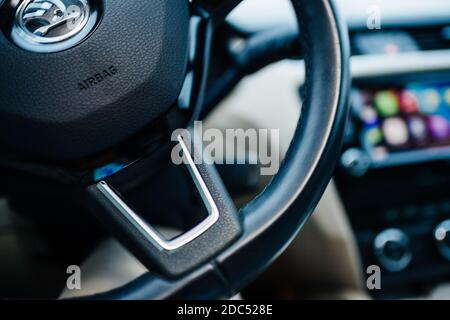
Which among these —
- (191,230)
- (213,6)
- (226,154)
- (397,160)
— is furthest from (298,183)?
(397,160)

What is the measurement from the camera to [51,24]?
0.65 meters

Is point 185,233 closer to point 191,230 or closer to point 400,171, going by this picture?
point 191,230

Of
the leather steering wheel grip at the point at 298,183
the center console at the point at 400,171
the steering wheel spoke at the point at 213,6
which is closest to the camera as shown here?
the leather steering wheel grip at the point at 298,183

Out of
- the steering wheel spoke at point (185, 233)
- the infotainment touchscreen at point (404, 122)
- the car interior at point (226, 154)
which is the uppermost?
the infotainment touchscreen at point (404, 122)

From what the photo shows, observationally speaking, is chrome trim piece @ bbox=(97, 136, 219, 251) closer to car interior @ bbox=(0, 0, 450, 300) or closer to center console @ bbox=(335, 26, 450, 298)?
car interior @ bbox=(0, 0, 450, 300)

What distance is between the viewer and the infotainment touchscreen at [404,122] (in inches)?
49.9

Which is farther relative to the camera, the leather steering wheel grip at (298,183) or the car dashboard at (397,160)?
the car dashboard at (397,160)

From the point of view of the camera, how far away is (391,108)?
1285 millimetres

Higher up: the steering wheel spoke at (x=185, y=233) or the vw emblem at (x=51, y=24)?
the vw emblem at (x=51, y=24)

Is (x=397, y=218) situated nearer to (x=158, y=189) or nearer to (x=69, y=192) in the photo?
(x=158, y=189)

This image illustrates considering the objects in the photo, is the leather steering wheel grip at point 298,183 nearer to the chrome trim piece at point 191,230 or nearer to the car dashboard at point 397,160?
the chrome trim piece at point 191,230

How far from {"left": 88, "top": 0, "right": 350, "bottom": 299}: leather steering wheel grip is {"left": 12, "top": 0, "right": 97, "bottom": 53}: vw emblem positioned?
0.24 meters

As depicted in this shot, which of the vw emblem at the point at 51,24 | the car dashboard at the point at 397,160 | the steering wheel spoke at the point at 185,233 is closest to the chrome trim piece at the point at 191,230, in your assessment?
the steering wheel spoke at the point at 185,233
